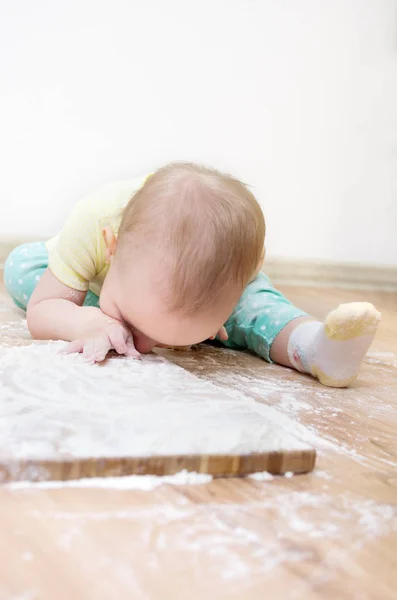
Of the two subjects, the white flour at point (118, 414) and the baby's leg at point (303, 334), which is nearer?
the white flour at point (118, 414)

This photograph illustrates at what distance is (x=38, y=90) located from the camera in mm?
1969

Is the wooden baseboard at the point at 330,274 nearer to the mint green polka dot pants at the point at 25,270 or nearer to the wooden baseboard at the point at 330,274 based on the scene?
the wooden baseboard at the point at 330,274

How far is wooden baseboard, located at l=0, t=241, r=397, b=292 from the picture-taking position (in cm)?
234

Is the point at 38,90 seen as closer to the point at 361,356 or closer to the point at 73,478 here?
the point at 361,356

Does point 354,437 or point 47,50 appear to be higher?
point 47,50

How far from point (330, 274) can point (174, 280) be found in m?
1.64

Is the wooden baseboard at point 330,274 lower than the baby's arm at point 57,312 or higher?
lower

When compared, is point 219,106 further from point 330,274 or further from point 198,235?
point 198,235

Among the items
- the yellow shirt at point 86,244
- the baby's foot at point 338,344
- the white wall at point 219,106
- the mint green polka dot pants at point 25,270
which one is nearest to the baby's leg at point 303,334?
the baby's foot at point 338,344

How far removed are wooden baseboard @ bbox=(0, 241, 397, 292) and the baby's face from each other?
4.65 ft

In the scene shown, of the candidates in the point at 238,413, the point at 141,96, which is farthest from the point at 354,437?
the point at 141,96

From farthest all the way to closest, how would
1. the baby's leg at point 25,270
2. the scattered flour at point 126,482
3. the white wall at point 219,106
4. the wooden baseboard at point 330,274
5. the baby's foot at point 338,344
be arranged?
the wooden baseboard at point 330,274
the white wall at point 219,106
the baby's leg at point 25,270
the baby's foot at point 338,344
the scattered flour at point 126,482

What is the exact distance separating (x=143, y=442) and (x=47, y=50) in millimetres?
1602

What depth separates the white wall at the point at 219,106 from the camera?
6.46 ft
